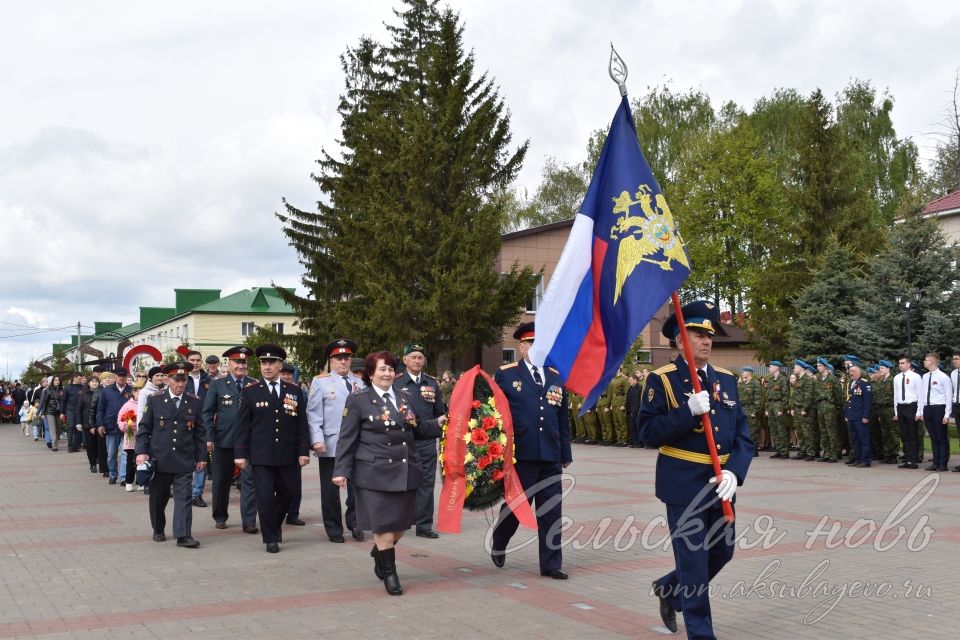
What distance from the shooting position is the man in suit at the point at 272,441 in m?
10.2

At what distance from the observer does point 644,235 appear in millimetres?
6387

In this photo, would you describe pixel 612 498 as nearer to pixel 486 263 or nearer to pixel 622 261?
pixel 622 261

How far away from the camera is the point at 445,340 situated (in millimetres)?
35500

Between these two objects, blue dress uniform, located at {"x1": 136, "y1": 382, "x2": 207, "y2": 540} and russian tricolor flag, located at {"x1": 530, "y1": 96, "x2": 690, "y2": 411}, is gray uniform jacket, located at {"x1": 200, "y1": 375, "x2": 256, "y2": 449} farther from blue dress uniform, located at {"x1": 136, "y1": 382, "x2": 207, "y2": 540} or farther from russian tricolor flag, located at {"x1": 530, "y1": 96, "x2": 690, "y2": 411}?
russian tricolor flag, located at {"x1": 530, "y1": 96, "x2": 690, "y2": 411}

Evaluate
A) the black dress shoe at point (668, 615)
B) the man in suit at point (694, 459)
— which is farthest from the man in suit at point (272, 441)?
the man in suit at point (694, 459)

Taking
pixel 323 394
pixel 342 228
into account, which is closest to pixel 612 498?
pixel 323 394

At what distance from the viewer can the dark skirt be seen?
8000 millimetres

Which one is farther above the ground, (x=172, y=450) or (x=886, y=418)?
(x=172, y=450)

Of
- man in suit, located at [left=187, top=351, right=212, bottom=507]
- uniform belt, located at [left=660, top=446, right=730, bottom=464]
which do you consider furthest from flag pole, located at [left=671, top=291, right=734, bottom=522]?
man in suit, located at [left=187, top=351, right=212, bottom=507]

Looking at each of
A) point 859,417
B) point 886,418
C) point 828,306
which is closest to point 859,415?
point 859,417

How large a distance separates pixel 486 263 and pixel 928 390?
61.5 feet

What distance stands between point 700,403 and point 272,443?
5.72 m

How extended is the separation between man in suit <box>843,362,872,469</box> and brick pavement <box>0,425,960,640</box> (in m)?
5.42

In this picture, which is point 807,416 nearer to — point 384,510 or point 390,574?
point 384,510
